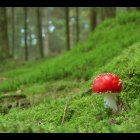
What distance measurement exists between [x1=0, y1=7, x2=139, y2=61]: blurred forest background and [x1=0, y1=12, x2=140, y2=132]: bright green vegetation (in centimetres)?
537

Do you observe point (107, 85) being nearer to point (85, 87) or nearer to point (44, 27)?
point (85, 87)

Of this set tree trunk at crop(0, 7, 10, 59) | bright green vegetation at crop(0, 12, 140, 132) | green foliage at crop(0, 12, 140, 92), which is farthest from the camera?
tree trunk at crop(0, 7, 10, 59)

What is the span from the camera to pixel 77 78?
30.4 feet

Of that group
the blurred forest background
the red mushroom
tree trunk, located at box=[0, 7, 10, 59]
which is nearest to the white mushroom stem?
the red mushroom

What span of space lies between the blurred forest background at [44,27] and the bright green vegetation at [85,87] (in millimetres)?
5374

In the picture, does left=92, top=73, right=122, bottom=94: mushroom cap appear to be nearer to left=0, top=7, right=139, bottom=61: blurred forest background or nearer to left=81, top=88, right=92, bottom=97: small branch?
left=81, top=88, right=92, bottom=97: small branch

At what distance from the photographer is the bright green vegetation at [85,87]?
4336 millimetres

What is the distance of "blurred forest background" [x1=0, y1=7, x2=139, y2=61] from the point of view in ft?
67.1

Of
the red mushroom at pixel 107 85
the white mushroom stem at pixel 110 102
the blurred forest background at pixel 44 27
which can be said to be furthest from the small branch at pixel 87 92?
the blurred forest background at pixel 44 27

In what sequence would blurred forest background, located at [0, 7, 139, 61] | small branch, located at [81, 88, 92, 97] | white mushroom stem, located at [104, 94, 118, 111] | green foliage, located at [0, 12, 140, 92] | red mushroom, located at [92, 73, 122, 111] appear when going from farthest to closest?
blurred forest background, located at [0, 7, 139, 61], green foliage, located at [0, 12, 140, 92], small branch, located at [81, 88, 92, 97], white mushroom stem, located at [104, 94, 118, 111], red mushroom, located at [92, 73, 122, 111]

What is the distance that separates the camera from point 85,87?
6.79 m

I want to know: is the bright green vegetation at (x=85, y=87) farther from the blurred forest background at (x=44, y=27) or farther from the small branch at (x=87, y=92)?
the blurred forest background at (x=44, y=27)

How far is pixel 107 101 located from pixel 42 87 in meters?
4.23
